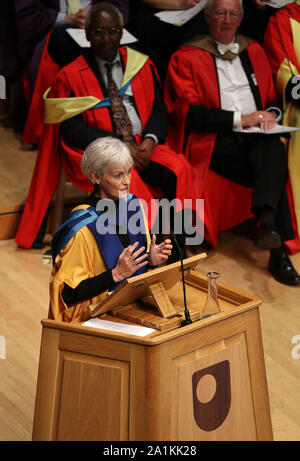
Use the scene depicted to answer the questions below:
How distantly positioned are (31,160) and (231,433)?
3.03 m

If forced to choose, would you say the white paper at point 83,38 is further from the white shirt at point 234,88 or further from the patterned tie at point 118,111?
the white shirt at point 234,88

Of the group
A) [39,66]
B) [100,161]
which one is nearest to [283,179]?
[39,66]

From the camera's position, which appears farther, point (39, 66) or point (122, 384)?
point (39, 66)

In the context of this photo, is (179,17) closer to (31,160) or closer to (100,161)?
(31,160)

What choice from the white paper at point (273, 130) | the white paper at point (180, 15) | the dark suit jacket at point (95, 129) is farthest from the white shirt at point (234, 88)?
the white paper at point (180, 15)

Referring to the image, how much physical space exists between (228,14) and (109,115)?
2.85 feet

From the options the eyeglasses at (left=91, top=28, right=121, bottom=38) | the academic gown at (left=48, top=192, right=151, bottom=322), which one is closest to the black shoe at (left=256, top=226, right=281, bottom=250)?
the eyeglasses at (left=91, top=28, right=121, bottom=38)

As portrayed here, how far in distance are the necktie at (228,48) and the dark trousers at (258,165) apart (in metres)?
0.47

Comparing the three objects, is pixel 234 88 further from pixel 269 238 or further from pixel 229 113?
pixel 269 238

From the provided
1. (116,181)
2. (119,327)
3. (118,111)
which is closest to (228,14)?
(118,111)

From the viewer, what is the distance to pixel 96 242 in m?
2.60

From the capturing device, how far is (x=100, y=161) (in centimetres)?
258

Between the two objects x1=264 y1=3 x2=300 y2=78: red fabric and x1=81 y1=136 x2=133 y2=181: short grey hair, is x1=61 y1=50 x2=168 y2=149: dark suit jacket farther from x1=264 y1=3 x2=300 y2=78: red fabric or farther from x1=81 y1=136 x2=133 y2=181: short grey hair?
x1=81 y1=136 x2=133 y2=181: short grey hair

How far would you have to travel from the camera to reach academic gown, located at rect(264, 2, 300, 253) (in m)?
4.47
